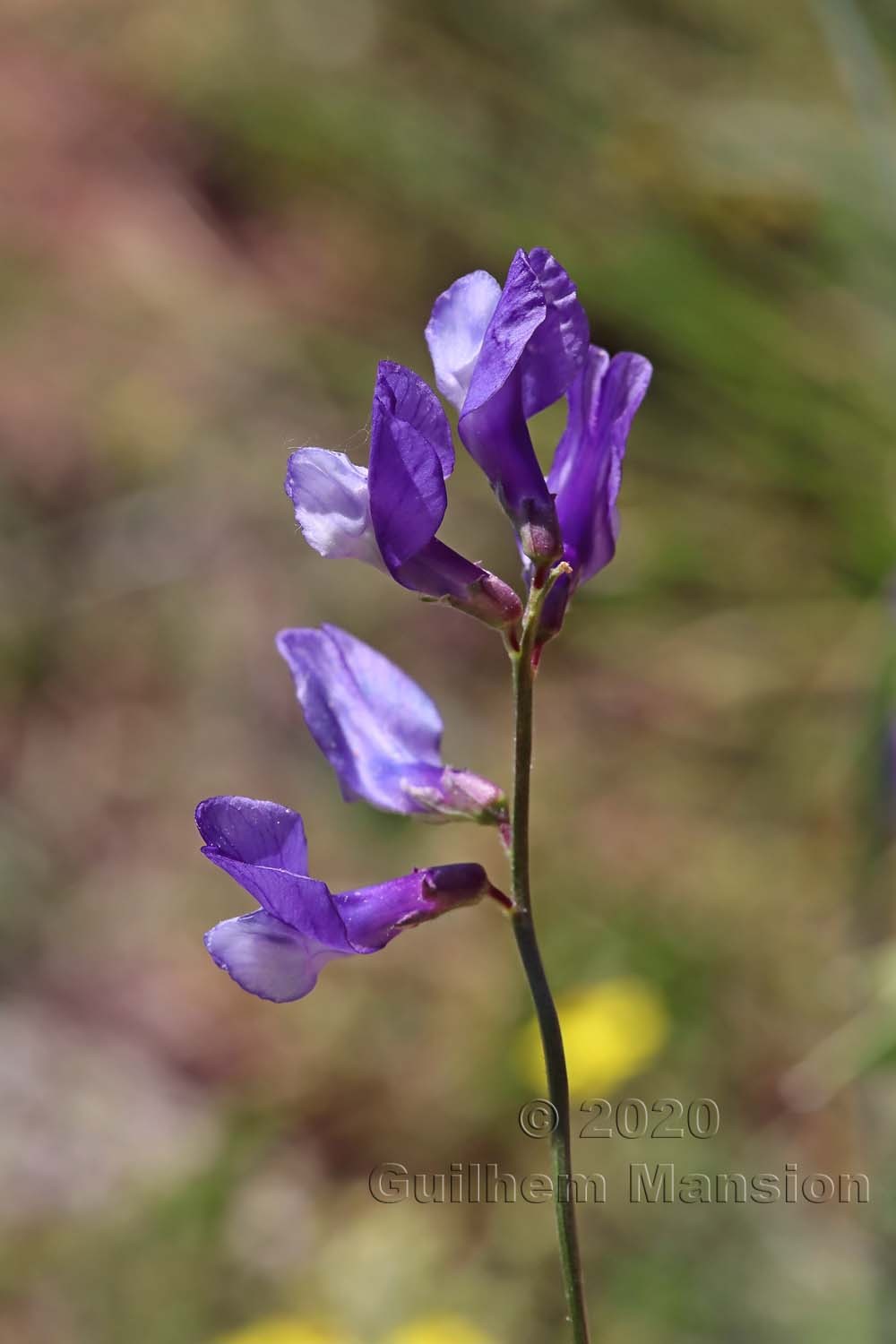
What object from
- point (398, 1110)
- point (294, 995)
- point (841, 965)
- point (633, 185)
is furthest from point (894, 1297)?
point (633, 185)

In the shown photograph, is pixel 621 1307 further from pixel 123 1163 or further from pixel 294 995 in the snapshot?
pixel 294 995

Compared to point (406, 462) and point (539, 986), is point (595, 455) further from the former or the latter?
point (539, 986)

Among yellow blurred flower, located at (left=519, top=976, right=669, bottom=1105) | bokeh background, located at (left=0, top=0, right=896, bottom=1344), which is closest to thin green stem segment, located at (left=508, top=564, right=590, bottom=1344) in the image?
bokeh background, located at (left=0, top=0, right=896, bottom=1344)

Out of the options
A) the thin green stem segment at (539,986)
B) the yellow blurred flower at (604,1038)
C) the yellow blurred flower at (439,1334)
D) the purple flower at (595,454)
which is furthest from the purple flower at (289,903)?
the yellow blurred flower at (604,1038)

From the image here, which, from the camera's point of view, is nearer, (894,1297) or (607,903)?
(894,1297)

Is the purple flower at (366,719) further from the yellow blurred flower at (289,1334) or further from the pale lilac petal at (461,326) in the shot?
the yellow blurred flower at (289,1334)
